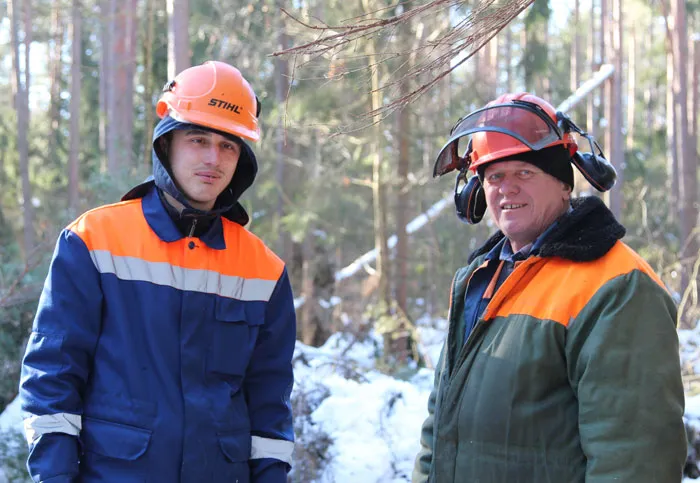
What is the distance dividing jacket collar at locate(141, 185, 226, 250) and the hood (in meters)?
0.05

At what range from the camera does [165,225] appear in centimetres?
262

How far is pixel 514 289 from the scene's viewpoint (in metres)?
2.25

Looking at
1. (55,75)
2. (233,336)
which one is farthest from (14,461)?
(55,75)

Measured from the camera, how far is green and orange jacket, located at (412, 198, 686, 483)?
189 cm

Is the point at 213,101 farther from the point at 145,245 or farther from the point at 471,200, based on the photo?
the point at 471,200

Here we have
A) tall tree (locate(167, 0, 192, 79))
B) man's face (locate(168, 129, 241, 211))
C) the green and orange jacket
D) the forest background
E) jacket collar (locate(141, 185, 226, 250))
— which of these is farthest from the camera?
the forest background

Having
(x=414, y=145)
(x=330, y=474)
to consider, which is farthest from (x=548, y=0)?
(x=330, y=474)

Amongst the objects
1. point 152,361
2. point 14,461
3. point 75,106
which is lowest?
point 14,461

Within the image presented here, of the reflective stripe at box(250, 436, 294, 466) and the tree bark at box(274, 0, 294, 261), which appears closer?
the reflective stripe at box(250, 436, 294, 466)

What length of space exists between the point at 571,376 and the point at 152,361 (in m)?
1.38

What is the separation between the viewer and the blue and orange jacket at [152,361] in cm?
233

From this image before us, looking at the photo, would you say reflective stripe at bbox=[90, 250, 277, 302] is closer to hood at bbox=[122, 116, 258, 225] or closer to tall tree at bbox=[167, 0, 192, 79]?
hood at bbox=[122, 116, 258, 225]

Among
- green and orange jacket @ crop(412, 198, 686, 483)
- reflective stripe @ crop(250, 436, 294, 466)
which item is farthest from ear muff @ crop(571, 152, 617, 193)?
reflective stripe @ crop(250, 436, 294, 466)

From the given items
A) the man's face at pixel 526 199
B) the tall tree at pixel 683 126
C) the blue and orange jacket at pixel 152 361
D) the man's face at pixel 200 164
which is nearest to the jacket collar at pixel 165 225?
the blue and orange jacket at pixel 152 361
